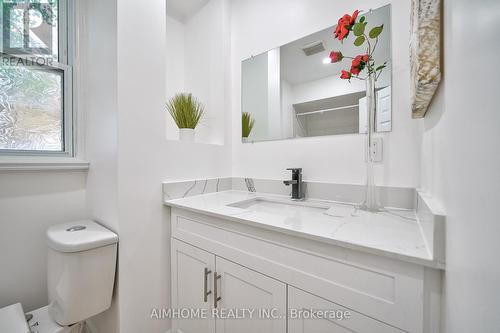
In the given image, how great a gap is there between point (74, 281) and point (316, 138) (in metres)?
1.38

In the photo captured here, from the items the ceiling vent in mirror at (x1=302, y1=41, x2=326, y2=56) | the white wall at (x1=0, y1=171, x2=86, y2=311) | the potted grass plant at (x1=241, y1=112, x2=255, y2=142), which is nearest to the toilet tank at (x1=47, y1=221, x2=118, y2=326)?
the white wall at (x1=0, y1=171, x2=86, y2=311)

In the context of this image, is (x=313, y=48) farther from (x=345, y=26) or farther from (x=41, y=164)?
(x=41, y=164)

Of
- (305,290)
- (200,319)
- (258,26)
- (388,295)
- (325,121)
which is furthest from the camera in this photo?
(258,26)

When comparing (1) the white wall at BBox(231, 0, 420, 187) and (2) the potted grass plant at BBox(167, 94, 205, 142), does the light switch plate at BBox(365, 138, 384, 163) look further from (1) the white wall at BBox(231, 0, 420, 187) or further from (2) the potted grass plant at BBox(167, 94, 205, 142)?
(2) the potted grass plant at BBox(167, 94, 205, 142)

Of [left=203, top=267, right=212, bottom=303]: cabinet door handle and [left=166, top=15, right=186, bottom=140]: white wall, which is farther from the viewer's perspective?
[left=166, top=15, right=186, bottom=140]: white wall

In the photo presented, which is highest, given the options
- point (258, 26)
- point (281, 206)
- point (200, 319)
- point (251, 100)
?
point (258, 26)

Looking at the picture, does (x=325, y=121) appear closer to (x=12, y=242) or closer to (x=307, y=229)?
(x=307, y=229)

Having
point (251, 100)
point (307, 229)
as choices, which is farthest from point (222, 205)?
point (251, 100)

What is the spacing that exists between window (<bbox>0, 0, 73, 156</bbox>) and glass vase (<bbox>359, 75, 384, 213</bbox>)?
1.66 m

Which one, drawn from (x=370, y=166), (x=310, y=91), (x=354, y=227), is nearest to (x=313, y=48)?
(x=310, y=91)

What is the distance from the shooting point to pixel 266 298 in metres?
0.77

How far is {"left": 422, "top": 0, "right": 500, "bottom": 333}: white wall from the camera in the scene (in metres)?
0.24

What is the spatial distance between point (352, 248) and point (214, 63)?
1557 mm

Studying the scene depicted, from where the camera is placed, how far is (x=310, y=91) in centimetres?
121
